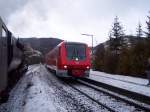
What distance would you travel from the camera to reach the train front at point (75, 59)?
24828mm

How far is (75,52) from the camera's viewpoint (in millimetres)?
25438

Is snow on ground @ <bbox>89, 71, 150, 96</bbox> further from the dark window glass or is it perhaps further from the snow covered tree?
the snow covered tree

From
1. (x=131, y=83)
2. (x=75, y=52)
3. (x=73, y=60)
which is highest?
(x=75, y=52)

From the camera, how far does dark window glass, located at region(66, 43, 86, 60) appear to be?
25250mm

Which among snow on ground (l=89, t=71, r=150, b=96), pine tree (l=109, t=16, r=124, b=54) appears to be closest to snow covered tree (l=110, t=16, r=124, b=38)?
pine tree (l=109, t=16, r=124, b=54)

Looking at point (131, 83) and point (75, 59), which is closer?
point (131, 83)

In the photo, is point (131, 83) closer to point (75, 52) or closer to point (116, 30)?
point (75, 52)

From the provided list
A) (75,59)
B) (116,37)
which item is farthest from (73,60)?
(116,37)

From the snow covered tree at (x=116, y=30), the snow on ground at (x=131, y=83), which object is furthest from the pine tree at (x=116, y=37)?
the snow on ground at (x=131, y=83)

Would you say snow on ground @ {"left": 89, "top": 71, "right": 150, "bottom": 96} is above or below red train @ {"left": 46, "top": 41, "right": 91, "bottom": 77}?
below

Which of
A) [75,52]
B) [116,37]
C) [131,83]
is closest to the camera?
[131,83]

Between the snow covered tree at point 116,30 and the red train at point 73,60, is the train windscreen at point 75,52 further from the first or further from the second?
the snow covered tree at point 116,30

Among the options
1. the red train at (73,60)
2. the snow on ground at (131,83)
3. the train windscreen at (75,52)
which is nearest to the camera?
the snow on ground at (131,83)

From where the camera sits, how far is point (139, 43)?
49938 mm
